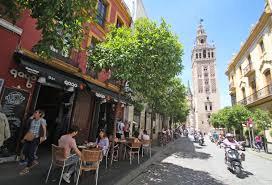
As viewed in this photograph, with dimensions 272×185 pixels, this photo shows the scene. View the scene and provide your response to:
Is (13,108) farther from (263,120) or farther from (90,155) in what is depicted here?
(263,120)

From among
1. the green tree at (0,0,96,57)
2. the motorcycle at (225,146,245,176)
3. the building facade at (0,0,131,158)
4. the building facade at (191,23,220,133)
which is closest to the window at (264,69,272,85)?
the motorcycle at (225,146,245,176)

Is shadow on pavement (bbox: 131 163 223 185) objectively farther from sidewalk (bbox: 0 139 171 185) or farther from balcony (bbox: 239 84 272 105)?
balcony (bbox: 239 84 272 105)

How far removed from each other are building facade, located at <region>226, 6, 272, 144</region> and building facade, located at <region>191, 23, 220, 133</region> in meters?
49.1

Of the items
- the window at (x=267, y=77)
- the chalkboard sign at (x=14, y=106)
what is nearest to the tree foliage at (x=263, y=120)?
the window at (x=267, y=77)

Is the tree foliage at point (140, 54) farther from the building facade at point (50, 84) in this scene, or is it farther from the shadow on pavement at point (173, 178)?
the shadow on pavement at point (173, 178)

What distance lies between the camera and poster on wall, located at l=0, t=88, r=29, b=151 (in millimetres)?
6364

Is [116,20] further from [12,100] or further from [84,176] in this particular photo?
[84,176]

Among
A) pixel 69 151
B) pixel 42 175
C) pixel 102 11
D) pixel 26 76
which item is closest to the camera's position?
pixel 69 151

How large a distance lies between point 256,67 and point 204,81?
2353 inches

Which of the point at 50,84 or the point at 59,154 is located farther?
the point at 50,84

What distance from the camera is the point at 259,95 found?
21625 mm

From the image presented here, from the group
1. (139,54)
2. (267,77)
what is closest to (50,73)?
(139,54)

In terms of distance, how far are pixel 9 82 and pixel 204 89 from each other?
80421 mm

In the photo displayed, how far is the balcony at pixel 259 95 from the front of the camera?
19183mm
